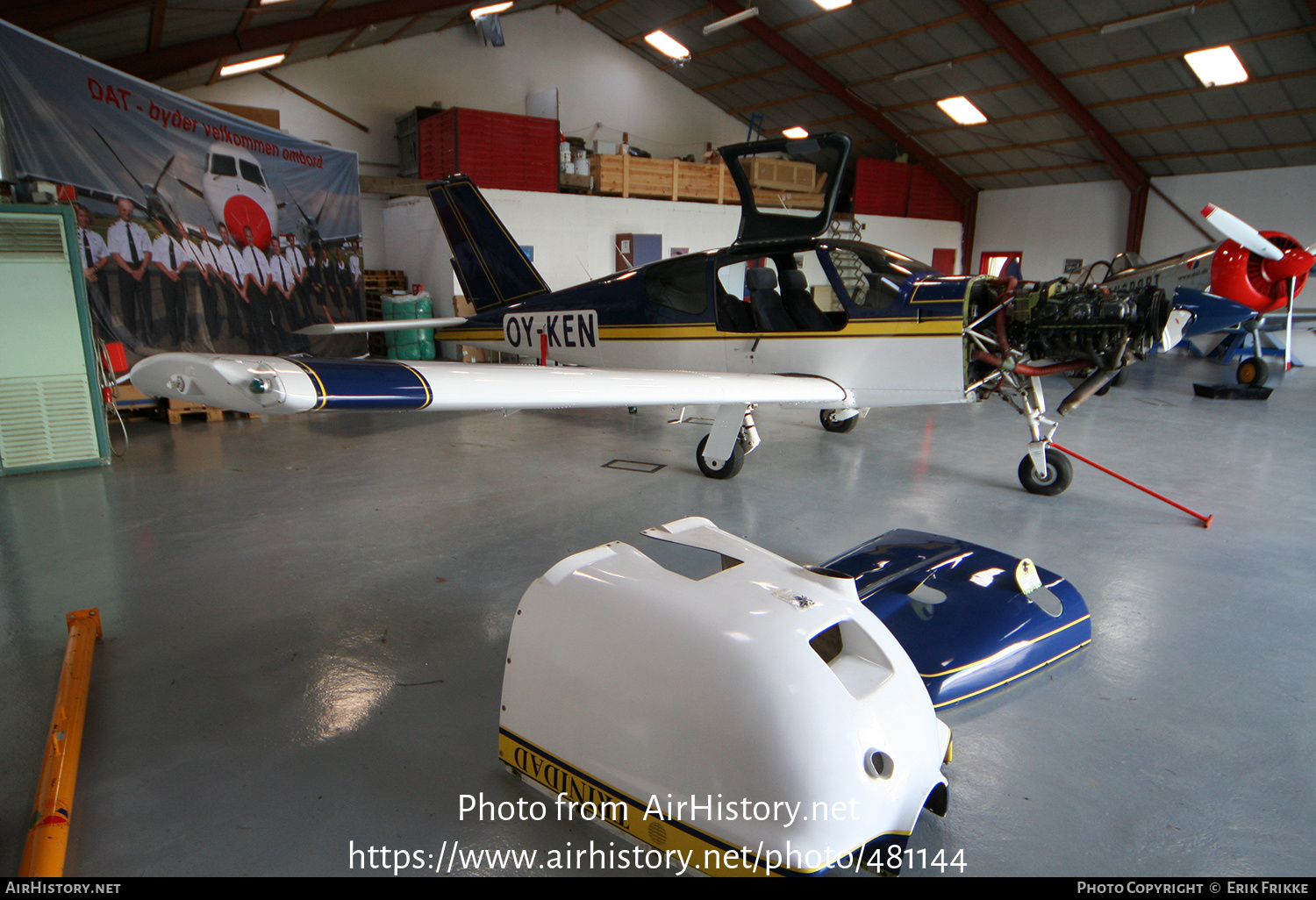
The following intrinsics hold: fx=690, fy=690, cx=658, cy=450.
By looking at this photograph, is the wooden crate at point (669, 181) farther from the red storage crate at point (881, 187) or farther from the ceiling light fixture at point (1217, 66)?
the ceiling light fixture at point (1217, 66)

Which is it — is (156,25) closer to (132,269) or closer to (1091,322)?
(132,269)

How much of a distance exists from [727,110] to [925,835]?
22293 mm

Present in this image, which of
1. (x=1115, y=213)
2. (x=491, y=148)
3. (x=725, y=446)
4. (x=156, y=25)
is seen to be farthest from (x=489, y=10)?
(x=1115, y=213)

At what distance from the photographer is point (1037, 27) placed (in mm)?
14469

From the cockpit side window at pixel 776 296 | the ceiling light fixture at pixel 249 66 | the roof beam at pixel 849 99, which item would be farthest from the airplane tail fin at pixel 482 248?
the roof beam at pixel 849 99

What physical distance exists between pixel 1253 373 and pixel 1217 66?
24.4 ft

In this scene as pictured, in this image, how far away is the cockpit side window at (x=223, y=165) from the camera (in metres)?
9.91

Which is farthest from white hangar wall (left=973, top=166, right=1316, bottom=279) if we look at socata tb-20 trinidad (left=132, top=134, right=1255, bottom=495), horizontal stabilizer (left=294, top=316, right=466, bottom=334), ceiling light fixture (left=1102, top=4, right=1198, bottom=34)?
horizontal stabilizer (left=294, top=316, right=466, bottom=334)

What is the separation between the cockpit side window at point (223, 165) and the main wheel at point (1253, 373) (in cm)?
1603

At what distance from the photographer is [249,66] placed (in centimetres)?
1324

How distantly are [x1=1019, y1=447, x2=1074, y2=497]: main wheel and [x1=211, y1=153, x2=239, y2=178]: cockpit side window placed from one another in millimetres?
11133

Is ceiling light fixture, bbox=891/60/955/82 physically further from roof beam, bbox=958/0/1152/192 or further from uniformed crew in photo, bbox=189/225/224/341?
uniformed crew in photo, bbox=189/225/224/341
